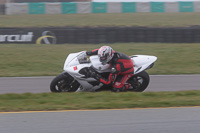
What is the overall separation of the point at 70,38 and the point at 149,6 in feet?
46.0

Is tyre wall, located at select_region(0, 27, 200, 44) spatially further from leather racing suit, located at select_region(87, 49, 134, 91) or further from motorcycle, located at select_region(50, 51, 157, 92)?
leather racing suit, located at select_region(87, 49, 134, 91)

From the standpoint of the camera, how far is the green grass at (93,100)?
6066 millimetres

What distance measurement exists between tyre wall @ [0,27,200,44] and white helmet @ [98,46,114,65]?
31.5ft

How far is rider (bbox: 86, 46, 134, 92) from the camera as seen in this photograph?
707cm

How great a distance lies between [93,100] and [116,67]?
106cm

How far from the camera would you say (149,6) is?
28766 mm

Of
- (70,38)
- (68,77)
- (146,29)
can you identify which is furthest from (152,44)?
(68,77)

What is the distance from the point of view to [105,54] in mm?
7008

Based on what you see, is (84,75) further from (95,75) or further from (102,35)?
(102,35)

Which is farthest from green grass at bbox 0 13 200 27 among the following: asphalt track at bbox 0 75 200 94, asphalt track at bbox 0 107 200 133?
asphalt track at bbox 0 107 200 133

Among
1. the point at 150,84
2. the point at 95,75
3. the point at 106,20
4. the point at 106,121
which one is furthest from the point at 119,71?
the point at 106,20

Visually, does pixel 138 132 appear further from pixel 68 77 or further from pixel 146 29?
pixel 146 29

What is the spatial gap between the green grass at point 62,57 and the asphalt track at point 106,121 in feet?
18.6

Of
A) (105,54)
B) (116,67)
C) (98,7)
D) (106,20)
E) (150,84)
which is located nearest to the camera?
(105,54)
